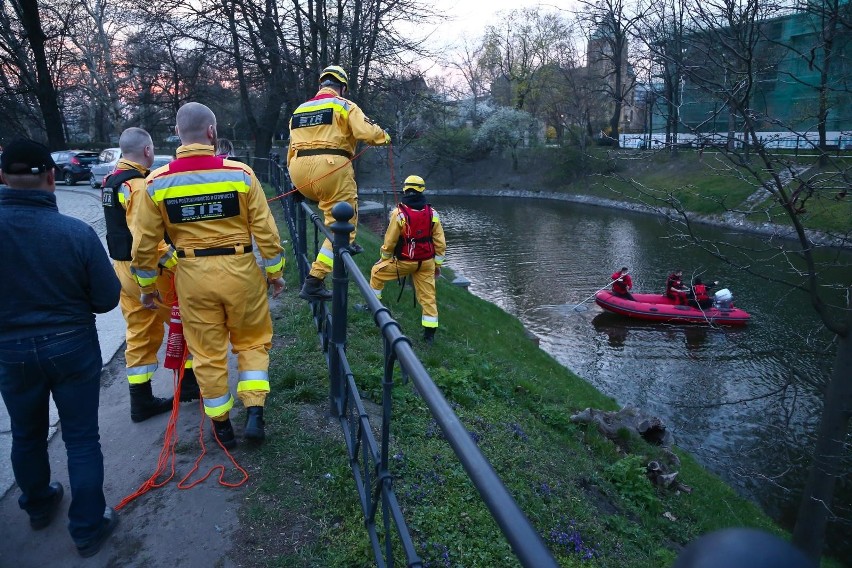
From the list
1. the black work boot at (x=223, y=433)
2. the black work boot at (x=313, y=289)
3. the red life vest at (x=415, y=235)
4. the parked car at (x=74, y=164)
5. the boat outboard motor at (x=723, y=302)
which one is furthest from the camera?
the parked car at (x=74, y=164)

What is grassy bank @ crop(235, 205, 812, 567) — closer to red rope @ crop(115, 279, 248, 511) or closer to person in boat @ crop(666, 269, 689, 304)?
red rope @ crop(115, 279, 248, 511)

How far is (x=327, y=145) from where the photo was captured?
18.6 ft

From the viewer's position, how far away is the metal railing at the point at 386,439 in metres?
1.22

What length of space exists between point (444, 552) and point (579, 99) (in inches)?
1777

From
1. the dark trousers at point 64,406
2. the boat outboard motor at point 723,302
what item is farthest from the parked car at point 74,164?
the dark trousers at point 64,406

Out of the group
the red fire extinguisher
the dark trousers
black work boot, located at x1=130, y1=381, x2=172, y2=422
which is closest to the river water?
the red fire extinguisher

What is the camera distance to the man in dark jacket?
2.98m

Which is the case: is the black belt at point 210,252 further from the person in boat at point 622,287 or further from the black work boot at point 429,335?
the person in boat at point 622,287

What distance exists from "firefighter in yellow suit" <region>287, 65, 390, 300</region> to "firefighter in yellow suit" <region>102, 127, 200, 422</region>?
1.31m

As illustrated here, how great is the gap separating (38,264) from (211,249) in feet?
3.27

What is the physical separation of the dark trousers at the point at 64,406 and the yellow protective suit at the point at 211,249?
73 centimetres

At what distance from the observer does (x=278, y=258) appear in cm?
411

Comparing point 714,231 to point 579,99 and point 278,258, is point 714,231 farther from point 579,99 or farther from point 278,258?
point 278,258

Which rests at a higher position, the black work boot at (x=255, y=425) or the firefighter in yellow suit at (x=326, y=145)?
the firefighter in yellow suit at (x=326, y=145)
